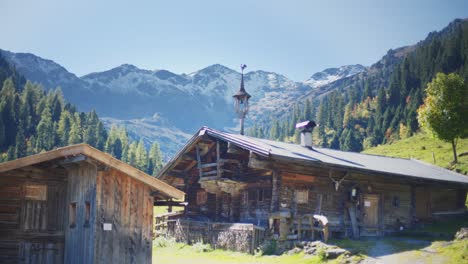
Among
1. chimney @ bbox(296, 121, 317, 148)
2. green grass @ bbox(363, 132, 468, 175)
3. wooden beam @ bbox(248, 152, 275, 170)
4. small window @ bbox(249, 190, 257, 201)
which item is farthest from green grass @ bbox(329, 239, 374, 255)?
green grass @ bbox(363, 132, 468, 175)

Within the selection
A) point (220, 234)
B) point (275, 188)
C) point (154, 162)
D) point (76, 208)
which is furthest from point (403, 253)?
point (154, 162)

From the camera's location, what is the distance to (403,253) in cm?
2194

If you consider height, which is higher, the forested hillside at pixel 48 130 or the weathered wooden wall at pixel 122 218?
the forested hillside at pixel 48 130

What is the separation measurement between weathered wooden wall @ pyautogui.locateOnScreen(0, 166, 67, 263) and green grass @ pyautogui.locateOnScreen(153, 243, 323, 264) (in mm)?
6810

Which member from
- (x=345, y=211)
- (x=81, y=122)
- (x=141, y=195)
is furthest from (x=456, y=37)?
(x=141, y=195)

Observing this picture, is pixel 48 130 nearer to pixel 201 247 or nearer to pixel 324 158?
pixel 201 247

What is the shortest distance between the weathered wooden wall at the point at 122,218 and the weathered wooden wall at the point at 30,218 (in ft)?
6.90

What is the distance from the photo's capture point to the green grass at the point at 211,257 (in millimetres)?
22164

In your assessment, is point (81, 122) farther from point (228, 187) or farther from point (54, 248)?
point (54, 248)

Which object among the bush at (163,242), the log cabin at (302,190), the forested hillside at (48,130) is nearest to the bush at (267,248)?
the log cabin at (302,190)

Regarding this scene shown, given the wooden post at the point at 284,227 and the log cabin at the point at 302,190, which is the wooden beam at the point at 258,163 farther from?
the wooden post at the point at 284,227

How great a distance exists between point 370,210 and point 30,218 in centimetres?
1985

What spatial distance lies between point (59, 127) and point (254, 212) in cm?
11839

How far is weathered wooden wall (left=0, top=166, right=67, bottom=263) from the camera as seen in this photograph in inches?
636
